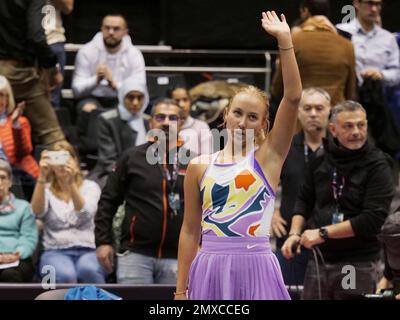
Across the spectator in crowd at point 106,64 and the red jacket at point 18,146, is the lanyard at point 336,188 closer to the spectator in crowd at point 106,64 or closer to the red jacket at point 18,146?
the red jacket at point 18,146

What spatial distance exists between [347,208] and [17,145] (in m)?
2.58

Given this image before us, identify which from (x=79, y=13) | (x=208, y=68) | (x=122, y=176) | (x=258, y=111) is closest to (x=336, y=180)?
(x=122, y=176)

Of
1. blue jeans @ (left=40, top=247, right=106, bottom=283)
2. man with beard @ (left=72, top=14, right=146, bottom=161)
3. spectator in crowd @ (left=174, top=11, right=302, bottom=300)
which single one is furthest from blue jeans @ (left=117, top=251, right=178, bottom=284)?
spectator in crowd @ (left=174, top=11, right=302, bottom=300)

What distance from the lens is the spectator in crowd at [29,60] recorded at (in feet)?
25.8

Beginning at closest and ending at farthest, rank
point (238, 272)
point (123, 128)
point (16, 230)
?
point (238, 272) → point (16, 230) → point (123, 128)

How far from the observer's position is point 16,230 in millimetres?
6914

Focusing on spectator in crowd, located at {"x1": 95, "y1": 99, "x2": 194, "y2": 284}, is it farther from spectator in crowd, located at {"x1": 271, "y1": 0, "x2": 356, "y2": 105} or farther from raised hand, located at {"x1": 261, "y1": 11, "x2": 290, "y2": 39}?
raised hand, located at {"x1": 261, "y1": 11, "x2": 290, "y2": 39}

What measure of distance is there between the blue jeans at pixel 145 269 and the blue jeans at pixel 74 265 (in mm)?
193

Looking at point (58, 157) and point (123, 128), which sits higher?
point (123, 128)

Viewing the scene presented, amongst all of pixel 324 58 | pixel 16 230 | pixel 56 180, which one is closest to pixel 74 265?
pixel 16 230

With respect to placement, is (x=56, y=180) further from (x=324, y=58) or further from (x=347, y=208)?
(x=324, y=58)

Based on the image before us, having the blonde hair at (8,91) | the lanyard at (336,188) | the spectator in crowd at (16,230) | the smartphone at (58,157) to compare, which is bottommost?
the spectator in crowd at (16,230)

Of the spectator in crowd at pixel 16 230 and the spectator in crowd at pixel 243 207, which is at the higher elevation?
the spectator in crowd at pixel 243 207

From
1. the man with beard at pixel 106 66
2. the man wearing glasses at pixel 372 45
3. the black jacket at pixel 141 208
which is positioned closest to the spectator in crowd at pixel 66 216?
the black jacket at pixel 141 208
